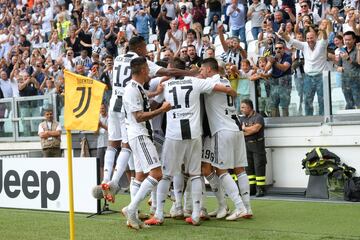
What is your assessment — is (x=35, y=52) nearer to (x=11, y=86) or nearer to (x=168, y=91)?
(x=11, y=86)

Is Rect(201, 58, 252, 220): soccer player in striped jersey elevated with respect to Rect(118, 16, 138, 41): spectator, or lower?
lower

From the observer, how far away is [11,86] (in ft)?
69.8

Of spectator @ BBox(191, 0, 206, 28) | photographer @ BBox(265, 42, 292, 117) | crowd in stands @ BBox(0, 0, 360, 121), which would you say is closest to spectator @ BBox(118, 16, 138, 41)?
crowd in stands @ BBox(0, 0, 360, 121)

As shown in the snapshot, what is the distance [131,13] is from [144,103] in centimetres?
1362

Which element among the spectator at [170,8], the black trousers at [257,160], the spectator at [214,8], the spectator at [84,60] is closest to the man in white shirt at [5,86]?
the spectator at [84,60]

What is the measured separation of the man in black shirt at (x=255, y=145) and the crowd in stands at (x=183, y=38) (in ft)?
2.47

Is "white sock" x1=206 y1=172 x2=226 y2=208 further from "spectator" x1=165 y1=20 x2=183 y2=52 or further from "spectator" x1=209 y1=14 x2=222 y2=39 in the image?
"spectator" x1=209 y1=14 x2=222 y2=39

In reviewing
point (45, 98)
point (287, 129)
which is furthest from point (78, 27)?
point (287, 129)

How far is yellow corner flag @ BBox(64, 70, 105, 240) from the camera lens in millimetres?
8062

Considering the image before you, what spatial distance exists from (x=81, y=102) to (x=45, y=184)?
4.25 m

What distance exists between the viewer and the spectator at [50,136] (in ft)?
52.1

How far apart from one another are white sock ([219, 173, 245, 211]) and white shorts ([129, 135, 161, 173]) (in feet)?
4.03

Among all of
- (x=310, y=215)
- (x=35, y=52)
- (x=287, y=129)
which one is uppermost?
(x=35, y=52)

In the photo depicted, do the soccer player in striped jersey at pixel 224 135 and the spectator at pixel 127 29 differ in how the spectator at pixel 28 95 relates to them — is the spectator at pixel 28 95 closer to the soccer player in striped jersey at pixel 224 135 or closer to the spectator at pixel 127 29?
the spectator at pixel 127 29
